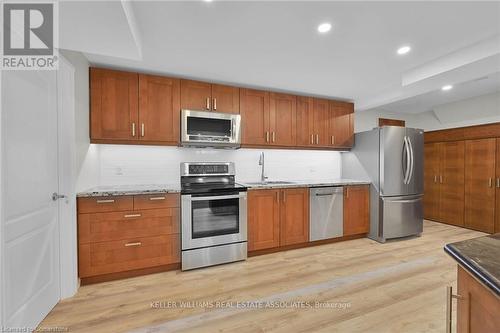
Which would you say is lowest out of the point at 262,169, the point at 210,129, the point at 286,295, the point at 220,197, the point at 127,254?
the point at 286,295

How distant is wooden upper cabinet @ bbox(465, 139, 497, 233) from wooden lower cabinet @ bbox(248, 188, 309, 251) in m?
3.26

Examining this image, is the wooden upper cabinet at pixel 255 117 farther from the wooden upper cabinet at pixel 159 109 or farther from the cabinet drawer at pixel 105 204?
the cabinet drawer at pixel 105 204

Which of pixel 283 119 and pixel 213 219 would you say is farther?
pixel 283 119

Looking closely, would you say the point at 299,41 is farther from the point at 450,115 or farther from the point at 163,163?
the point at 450,115

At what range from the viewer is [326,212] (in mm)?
3359

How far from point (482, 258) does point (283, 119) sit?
2897 mm

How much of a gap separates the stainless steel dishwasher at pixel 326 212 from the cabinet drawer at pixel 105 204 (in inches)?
93.2

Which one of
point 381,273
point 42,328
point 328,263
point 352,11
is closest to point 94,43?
point 352,11

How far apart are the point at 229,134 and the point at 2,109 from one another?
2.12 meters

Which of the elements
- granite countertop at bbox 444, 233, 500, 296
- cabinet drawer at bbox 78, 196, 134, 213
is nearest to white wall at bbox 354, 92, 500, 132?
granite countertop at bbox 444, 233, 500, 296

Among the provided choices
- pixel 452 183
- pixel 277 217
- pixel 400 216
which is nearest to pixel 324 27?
pixel 277 217

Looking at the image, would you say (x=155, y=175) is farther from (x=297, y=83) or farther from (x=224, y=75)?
(x=297, y=83)

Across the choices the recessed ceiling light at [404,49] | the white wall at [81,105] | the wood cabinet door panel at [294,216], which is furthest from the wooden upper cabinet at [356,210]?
the white wall at [81,105]

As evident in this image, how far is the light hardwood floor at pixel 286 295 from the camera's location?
170 centimetres
